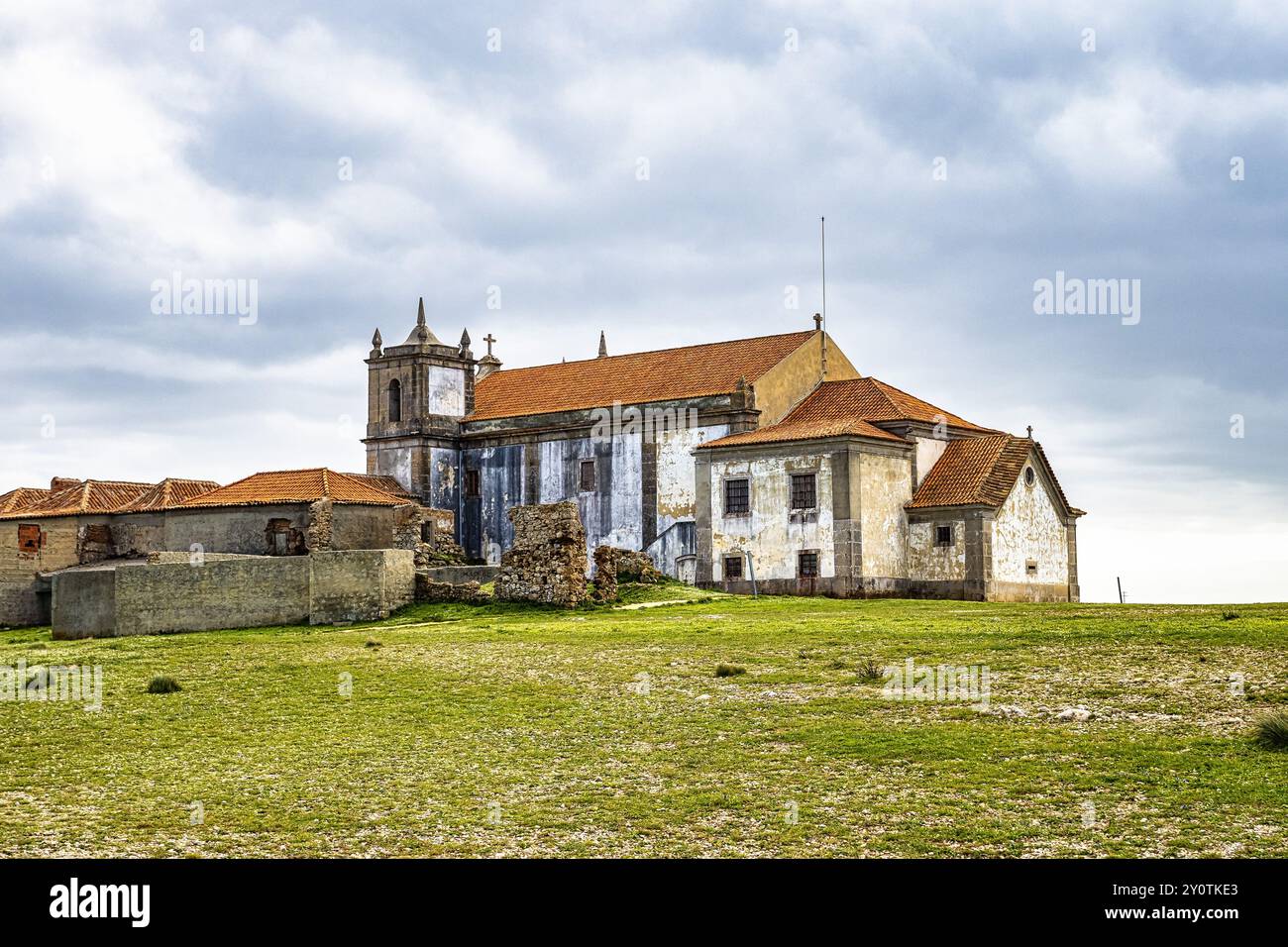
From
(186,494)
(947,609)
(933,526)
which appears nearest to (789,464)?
(933,526)

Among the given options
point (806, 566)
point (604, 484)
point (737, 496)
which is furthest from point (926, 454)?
point (604, 484)

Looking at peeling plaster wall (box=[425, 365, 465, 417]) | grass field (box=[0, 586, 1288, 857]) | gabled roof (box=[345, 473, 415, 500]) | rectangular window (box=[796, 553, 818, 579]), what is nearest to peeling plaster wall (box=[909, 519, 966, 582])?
rectangular window (box=[796, 553, 818, 579])

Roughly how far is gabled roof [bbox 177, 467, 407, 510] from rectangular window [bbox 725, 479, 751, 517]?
11705 millimetres

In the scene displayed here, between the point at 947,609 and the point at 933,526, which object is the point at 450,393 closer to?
the point at 933,526

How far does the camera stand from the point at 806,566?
46281 mm

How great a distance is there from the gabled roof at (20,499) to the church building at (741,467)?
13.3 meters

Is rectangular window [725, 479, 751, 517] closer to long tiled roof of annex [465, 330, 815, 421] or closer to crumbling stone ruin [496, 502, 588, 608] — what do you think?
long tiled roof of annex [465, 330, 815, 421]

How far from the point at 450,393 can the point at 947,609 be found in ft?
106

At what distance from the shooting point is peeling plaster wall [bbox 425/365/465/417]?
2442 inches

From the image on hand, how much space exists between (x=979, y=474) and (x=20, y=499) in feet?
113

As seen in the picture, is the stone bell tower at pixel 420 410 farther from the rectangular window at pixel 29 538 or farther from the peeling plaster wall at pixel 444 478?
the rectangular window at pixel 29 538

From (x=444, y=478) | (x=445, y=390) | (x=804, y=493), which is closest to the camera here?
(x=804, y=493)

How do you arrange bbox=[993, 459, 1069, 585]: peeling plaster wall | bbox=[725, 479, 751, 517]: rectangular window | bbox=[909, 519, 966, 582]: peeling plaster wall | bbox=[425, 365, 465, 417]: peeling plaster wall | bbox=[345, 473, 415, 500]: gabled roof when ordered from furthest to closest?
bbox=[425, 365, 465, 417]: peeling plaster wall, bbox=[345, 473, 415, 500]: gabled roof, bbox=[725, 479, 751, 517]: rectangular window, bbox=[993, 459, 1069, 585]: peeling plaster wall, bbox=[909, 519, 966, 582]: peeling plaster wall

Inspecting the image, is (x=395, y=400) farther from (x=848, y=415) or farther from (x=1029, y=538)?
(x=1029, y=538)
